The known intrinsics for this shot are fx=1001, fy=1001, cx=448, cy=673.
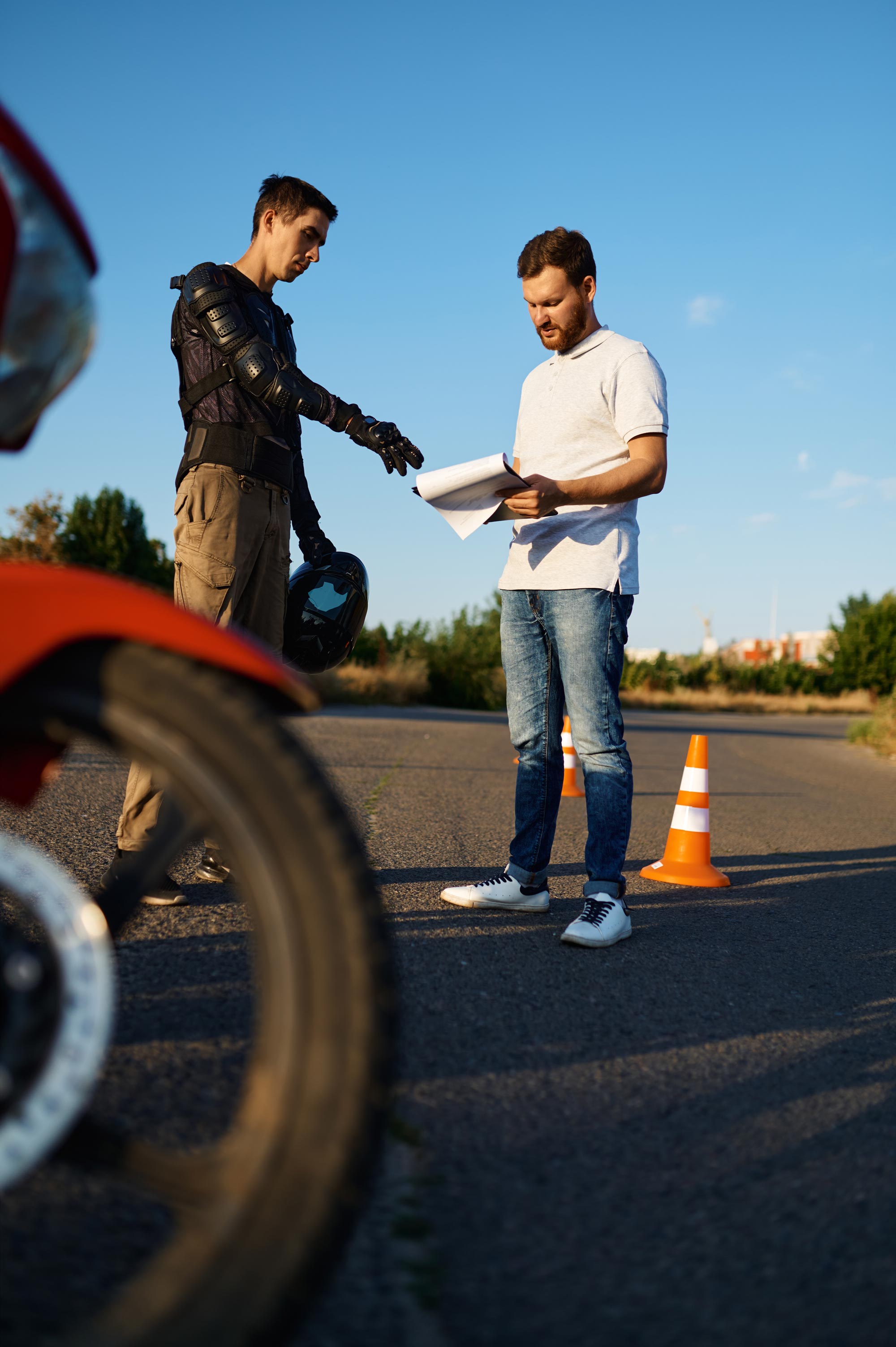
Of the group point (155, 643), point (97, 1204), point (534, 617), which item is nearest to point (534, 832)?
point (534, 617)

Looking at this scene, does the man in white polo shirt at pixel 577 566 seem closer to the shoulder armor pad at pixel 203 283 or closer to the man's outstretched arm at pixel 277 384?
the man's outstretched arm at pixel 277 384

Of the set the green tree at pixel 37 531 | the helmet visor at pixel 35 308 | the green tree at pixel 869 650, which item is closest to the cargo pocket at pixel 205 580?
the helmet visor at pixel 35 308

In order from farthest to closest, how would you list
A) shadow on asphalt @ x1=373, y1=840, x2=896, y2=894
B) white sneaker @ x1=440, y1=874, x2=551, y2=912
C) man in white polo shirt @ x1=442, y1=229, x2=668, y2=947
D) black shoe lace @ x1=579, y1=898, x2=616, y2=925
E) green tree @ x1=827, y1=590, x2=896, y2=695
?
green tree @ x1=827, y1=590, x2=896, y2=695 → shadow on asphalt @ x1=373, y1=840, x2=896, y2=894 → white sneaker @ x1=440, y1=874, x2=551, y2=912 → man in white polo shirt @ x1=442, y1=229, x2=668, y2=947 → black shoe lace @ x1=579, y1=898, x2=616, y2=925

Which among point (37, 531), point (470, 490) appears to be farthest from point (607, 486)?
point (37, 531)

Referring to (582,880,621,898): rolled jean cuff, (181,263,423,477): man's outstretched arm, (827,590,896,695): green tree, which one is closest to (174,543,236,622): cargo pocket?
(181,263,423,477): man's outstretched arm

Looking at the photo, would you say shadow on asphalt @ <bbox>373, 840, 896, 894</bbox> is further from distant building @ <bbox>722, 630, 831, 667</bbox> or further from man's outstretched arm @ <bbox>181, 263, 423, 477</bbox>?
distant building @ <bbox>722, 630, 831, 667</bbox>

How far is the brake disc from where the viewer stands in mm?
1014

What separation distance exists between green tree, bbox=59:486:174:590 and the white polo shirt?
28.3m

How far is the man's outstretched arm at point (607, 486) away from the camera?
321 cm

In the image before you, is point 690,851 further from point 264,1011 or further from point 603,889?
point 264,1011

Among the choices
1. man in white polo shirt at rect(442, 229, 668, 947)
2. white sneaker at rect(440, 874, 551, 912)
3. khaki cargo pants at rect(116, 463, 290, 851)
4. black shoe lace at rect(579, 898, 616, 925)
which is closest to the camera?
black shoe lace at rect(579, 898, 616, 925)

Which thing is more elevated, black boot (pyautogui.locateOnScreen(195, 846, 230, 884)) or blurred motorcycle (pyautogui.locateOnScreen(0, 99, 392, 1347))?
blurred motorcycle (pyautogui.locateOnScreen(0, 99, 392, 1347))

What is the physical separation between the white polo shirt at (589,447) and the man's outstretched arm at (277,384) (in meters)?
0.53

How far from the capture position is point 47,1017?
1.05m
